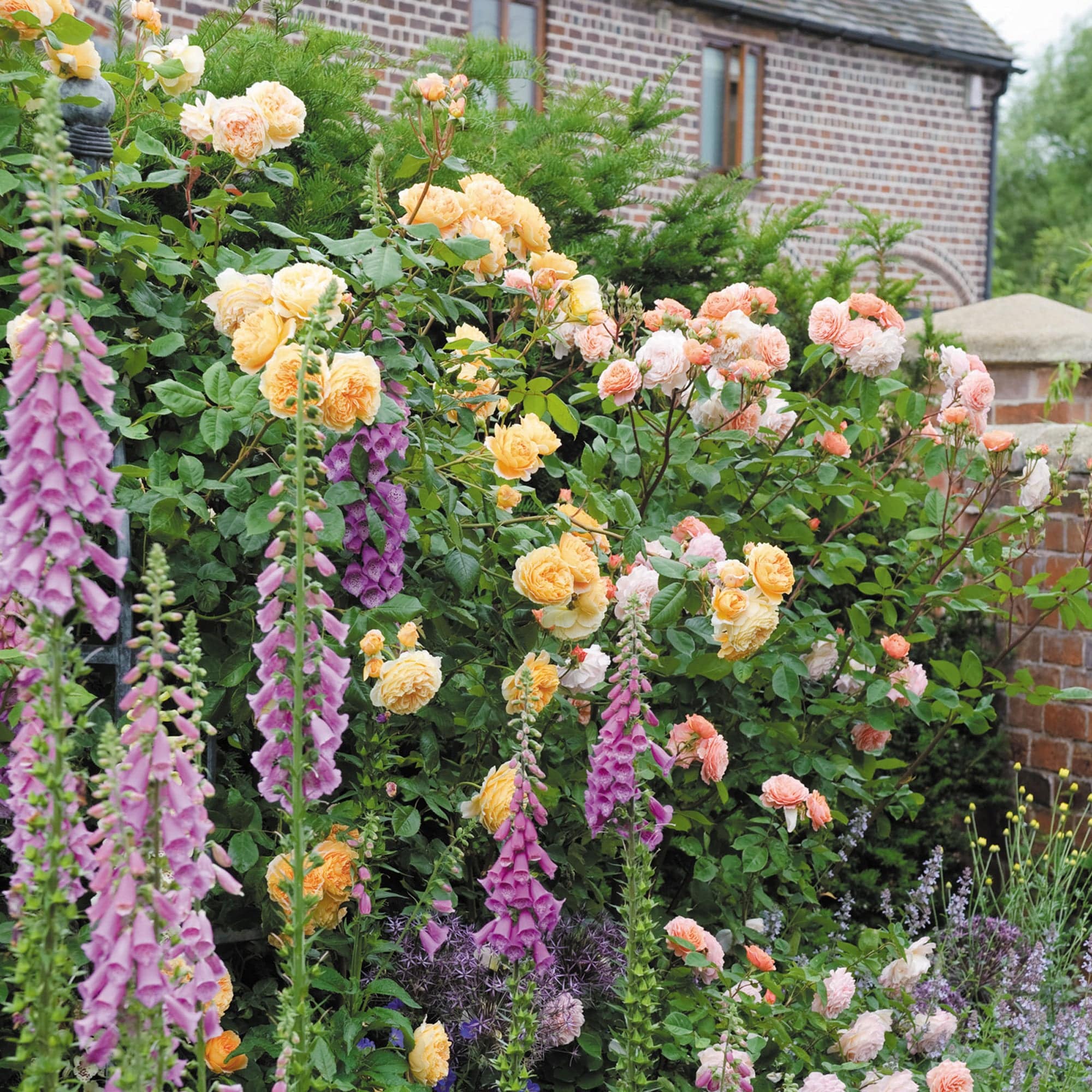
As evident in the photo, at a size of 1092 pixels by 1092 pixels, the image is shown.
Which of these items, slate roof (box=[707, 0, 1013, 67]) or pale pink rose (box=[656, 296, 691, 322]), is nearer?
pale pink rose (box=[656, 296, 691, 322])

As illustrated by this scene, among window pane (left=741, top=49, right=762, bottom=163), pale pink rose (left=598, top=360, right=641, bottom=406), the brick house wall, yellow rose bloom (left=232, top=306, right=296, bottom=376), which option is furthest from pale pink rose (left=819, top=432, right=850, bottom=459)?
window pane (left=741, top=49, right=762, bottom=163)

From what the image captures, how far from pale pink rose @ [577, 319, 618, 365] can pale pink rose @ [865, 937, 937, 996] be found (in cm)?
157

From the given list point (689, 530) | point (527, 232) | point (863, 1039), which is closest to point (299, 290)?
point (527, 232)

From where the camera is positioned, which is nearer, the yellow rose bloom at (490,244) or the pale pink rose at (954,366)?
the yellow rose bloom at (490,244)

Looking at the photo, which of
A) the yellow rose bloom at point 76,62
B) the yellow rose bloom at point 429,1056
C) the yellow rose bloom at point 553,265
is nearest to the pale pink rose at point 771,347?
the yellow rose bloom at point 553,265

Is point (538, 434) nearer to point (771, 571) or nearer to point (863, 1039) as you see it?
point (771, 571)

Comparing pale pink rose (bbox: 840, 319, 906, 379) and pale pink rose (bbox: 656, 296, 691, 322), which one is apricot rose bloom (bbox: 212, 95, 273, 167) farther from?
pale pink rose (bbox: 840, 319, 906, 379)

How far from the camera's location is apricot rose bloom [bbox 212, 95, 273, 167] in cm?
233

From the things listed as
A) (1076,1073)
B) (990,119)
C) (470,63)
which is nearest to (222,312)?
(470,63)

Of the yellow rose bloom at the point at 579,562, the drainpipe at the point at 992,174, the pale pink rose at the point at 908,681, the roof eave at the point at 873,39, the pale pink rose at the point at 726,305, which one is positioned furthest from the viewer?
the drainpipe at the point at 992,174

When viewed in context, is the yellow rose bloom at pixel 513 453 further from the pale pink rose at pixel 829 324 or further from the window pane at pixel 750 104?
the window pane at pixel 750 104

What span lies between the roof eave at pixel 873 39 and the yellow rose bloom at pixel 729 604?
369 inches

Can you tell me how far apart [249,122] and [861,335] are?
151 cm

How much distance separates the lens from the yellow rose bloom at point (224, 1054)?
1.80 m
